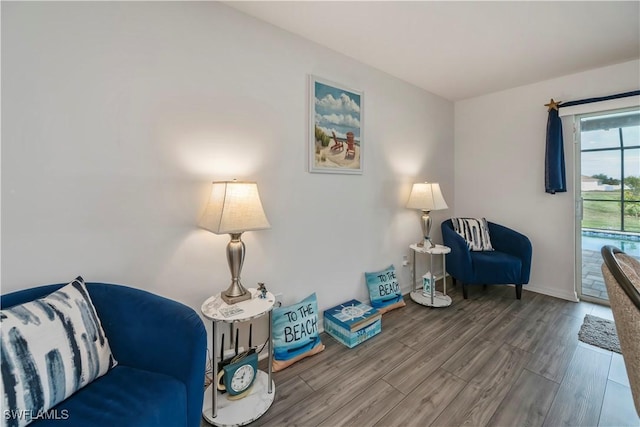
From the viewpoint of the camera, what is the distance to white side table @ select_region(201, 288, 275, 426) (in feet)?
4.53

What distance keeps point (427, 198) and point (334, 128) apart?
1.23 meters

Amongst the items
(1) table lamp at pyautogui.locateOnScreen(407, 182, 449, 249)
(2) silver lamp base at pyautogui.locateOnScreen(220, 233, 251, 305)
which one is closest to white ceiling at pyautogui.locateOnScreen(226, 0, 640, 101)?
(1) table lamp at pyautogui.locateOnScreen(407, 182, 449, 249)

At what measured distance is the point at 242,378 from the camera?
1521mm

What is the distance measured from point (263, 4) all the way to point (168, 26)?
61 cm

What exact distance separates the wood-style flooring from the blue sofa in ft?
1.98

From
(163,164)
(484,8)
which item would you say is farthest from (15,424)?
(484,8)

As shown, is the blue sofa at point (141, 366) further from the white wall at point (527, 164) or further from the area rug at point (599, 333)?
the white wall at point (527, 164)

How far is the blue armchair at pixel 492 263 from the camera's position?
2.81 metres

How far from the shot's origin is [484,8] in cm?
181

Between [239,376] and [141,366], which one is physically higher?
[141,366]

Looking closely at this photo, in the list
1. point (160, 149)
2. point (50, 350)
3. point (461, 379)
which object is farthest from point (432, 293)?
point (50, 350)

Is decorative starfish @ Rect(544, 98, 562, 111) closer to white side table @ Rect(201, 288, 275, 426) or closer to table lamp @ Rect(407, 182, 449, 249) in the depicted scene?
table lamp @ Rect(407, 182, 449, 249)

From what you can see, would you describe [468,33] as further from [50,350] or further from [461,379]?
[50,350]

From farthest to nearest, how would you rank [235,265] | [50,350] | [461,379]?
[461,379] → [235,265] → [50,350]
